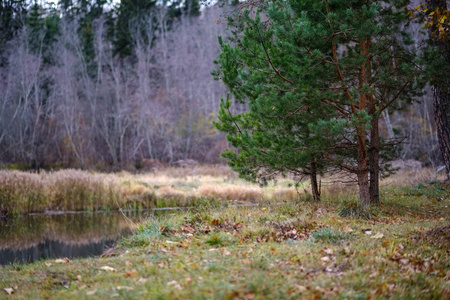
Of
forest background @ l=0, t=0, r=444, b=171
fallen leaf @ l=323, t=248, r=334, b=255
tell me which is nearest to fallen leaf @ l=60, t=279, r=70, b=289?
fallen leaf @ l=323, t=248, r=334, b=255

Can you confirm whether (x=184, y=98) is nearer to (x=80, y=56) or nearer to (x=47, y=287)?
(x=80, y=56)

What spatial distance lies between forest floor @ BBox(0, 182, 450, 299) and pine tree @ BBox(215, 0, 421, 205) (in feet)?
4.93

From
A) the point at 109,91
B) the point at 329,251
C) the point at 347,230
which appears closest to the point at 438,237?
the point at 347,230

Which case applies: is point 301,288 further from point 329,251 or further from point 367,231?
point 367,231

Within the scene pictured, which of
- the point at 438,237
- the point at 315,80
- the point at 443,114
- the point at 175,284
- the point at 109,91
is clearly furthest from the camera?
the point at 109,91

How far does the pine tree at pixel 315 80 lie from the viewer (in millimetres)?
7621

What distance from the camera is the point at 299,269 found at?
15.1 feet

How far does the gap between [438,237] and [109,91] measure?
31.1 metres

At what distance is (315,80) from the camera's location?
8258 millimetres

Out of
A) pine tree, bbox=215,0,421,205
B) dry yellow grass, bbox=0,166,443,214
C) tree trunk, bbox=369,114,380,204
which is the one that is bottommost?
dry yellow grass, bbox=0,166,443,214

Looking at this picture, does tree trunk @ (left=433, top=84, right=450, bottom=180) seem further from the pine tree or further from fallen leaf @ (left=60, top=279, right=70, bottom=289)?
fallen leaf @ (left=60, top=279, right=70, bottom=289)

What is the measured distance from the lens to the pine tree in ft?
25.0

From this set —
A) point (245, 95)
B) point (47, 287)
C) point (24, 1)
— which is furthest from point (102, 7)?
point (47, 287)

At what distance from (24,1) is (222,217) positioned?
3479 cm
